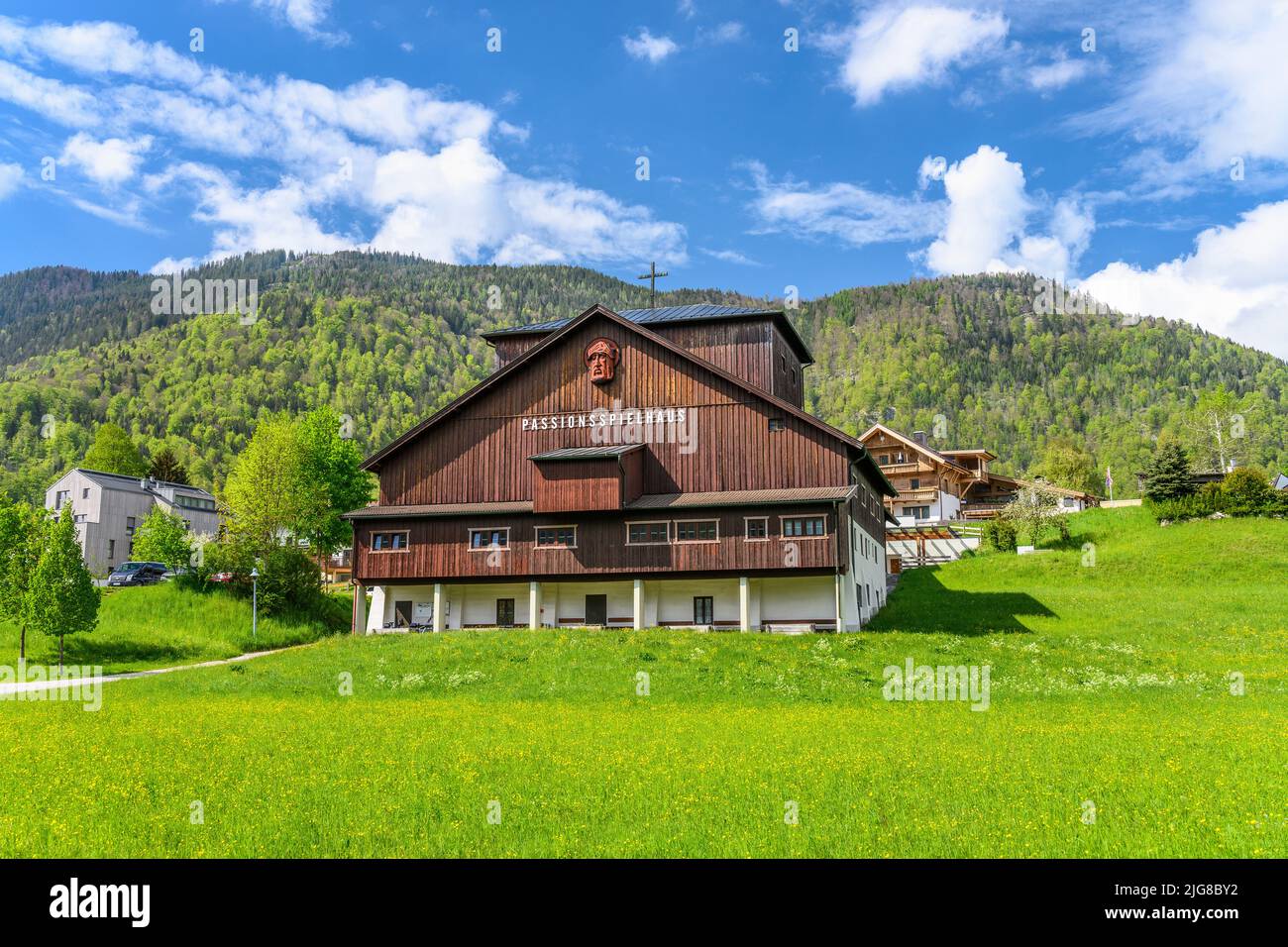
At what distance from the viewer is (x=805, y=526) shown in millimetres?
42938

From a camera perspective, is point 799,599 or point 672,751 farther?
point 799,599

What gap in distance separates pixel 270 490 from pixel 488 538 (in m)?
25.2

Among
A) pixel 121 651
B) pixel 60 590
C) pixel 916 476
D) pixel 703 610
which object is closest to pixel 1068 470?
pixel 916 476

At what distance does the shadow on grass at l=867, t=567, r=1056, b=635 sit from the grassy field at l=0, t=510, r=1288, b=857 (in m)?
2.03

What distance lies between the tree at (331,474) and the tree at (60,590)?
94.0 ft

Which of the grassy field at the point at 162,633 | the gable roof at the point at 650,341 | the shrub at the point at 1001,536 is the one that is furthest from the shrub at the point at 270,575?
the shrub at the point at 1001,536

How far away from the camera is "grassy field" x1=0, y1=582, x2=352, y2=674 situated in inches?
1714

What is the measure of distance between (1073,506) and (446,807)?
3525 inches

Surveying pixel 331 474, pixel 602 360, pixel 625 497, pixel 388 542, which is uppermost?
pixel 602 360

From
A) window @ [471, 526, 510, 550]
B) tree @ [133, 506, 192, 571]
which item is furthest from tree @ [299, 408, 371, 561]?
window @ [471, 526, 510, 550]

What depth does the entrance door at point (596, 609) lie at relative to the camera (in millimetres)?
46969

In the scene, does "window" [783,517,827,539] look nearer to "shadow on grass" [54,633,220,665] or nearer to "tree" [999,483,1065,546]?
"shadow on grass" [54,633,220,665]

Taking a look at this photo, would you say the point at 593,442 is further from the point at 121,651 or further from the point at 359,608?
the point at 121,651
